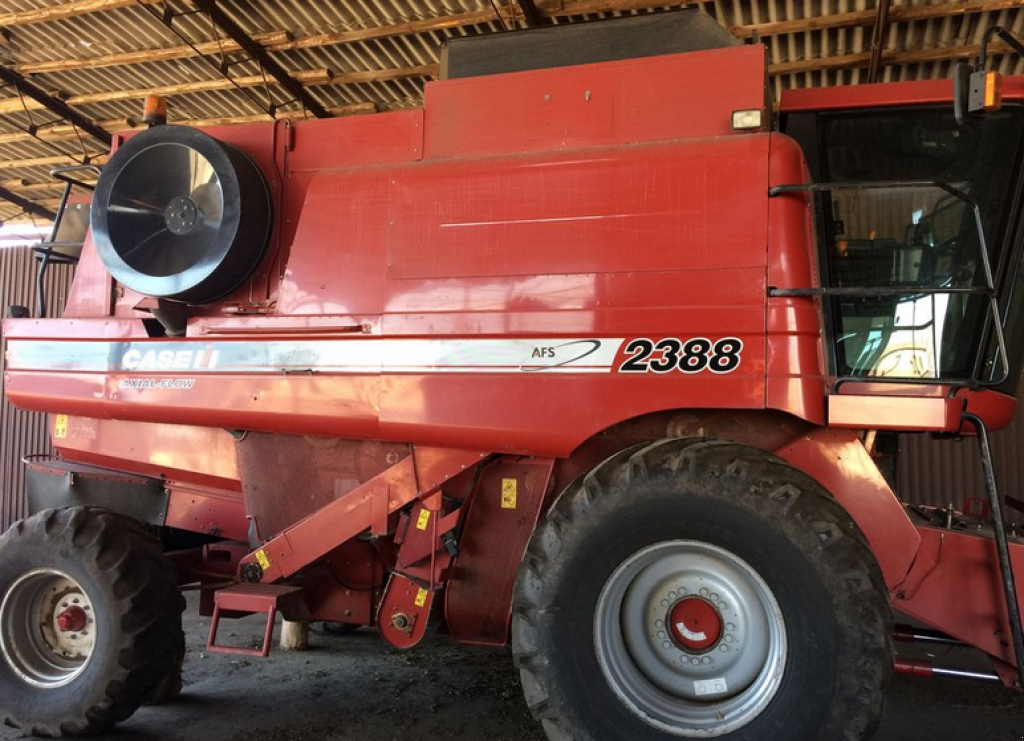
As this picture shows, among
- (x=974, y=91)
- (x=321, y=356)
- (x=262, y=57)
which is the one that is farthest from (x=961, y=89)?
(x=262, y=57)

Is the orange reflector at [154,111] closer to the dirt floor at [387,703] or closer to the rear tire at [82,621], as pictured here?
the rear tire at [82,621]

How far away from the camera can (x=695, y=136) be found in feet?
10.4

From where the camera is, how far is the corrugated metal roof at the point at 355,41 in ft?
20.2

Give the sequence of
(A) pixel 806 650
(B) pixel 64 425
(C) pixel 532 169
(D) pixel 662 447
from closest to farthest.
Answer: (A) pixel 806 650
(D) pixel 662 447
(C) pixel 532 169
(B) pixel 64 425

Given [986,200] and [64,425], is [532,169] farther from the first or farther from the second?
[64,425]

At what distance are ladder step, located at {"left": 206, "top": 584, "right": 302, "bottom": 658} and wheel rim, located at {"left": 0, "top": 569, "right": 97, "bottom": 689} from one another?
63 centimetres

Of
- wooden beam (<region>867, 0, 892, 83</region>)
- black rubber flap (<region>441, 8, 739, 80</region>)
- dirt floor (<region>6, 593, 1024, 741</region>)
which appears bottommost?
dirt floor (<region>6, 593, 1024, 741</region>)

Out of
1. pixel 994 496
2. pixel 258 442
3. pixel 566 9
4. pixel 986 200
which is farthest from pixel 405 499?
pixel 566 9

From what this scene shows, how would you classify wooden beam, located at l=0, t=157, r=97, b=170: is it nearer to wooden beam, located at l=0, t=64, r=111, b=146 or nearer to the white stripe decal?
wooden beam, located at l=0, t=64, r=111, b=146

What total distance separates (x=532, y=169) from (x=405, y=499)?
1.63 meters

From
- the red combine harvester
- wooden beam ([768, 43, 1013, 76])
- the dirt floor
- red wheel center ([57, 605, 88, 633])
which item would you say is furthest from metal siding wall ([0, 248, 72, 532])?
wooden beam ([768, 43, 1013, 76])

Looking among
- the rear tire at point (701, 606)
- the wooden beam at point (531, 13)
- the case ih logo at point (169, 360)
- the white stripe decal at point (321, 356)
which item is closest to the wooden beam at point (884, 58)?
the wooden beam at point (531, 13)

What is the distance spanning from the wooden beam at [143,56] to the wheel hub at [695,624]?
263 inches

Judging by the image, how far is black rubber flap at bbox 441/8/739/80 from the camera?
11.8ft
